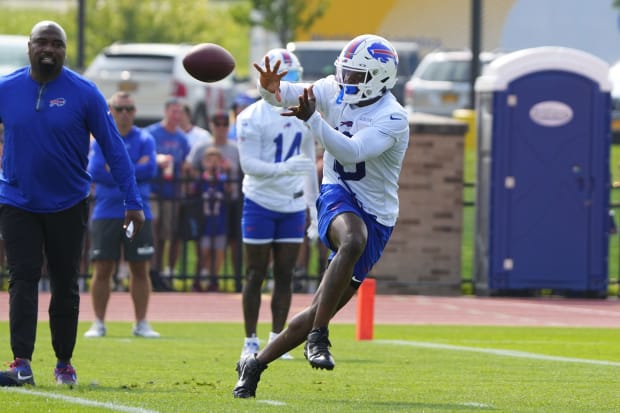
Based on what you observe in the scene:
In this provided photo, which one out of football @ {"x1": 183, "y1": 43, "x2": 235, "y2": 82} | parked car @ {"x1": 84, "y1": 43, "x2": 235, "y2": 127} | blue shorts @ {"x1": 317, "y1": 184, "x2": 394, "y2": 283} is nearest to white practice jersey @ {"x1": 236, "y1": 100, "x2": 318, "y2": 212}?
football @ {"x1": 183, "y1": 43, "x2": 235, "y2": 82}

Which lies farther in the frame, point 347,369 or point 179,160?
point 179,160

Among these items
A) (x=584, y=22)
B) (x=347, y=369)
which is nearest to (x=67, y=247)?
(x=347, y=369)

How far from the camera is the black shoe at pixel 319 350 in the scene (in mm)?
8000

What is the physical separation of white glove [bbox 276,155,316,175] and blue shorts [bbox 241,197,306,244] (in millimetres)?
312

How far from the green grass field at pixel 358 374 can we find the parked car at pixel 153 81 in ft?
46.7

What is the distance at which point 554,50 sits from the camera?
17.4 meters

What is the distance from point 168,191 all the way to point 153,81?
419 inches

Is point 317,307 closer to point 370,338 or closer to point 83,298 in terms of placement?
point 370,338

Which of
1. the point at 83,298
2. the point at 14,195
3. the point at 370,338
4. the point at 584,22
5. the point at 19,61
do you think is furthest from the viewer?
the point at 584,22

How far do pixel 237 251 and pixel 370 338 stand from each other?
5.34 metres

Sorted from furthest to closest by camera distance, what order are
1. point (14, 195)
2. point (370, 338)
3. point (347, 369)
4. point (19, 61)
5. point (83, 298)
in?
point (19, 61) < point (83, 298) < point (370, 338) < point (347, 369) < point (14, 195)

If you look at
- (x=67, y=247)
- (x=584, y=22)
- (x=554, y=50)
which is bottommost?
(x=67, y=247)

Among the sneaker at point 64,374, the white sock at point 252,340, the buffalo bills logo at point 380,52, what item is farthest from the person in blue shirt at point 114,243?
the buffalo bills logo at point 380,52

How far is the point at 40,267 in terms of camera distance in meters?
8.83
